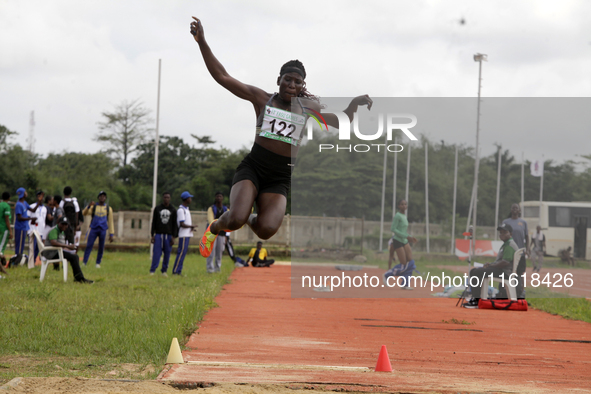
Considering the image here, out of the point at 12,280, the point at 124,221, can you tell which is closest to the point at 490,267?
the point at 12,280

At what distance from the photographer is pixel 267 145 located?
5344 mm

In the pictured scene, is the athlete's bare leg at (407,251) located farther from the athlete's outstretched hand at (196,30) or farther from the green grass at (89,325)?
the athlete's outstretched hand at (196,30)

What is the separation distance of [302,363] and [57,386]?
2259 mm

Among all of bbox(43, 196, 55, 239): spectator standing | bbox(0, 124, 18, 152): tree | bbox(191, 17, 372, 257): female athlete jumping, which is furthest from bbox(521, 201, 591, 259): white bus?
bbox(0, 124, 18, 152): tree

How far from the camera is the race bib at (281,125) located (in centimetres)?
519

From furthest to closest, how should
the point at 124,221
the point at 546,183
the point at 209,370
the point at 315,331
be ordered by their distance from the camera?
the point at 124,221 < the point at 546,183 < the point at 315,331 < the point at 209,370

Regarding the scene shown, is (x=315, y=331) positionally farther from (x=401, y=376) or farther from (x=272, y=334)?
(x=401, y=376)

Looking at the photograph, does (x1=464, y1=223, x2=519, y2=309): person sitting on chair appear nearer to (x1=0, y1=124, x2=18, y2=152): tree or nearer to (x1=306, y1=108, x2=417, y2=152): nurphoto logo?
(x1=306, y1=108, x2=417, y2=152): nurphoto logo

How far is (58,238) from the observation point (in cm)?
1069

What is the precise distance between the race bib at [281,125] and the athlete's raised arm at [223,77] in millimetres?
197

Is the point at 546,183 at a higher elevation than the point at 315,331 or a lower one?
higher

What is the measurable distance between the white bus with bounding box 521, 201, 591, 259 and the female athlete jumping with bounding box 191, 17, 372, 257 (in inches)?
438

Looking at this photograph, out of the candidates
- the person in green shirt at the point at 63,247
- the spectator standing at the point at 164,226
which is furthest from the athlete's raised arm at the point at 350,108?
the spectator standing at the point at 164,226

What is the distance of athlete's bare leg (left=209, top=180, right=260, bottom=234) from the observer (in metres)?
5.10
